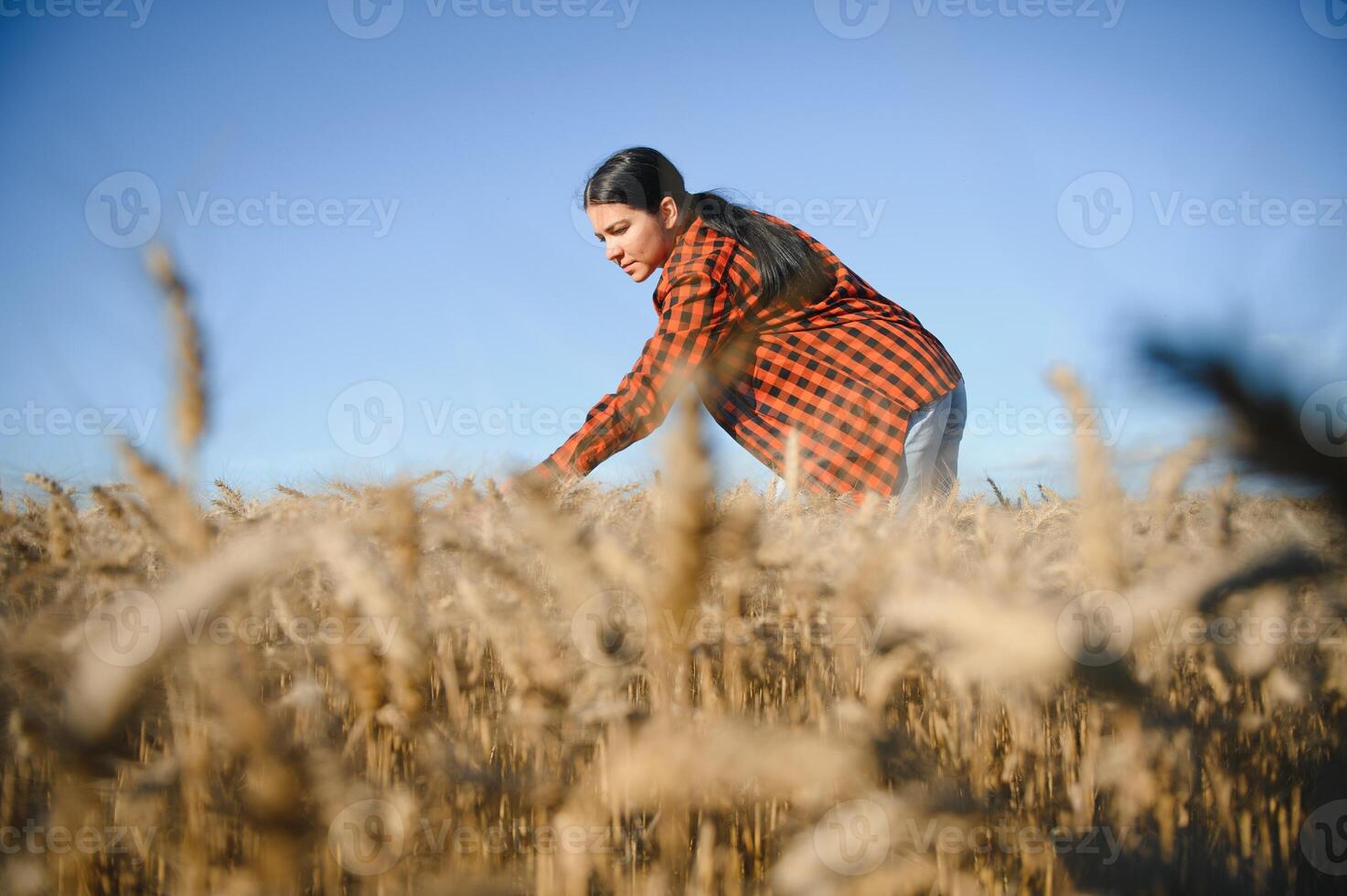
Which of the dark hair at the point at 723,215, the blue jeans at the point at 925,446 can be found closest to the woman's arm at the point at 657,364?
the dark hair at the point at 723,215

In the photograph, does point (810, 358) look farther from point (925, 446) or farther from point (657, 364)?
point (657, 364)

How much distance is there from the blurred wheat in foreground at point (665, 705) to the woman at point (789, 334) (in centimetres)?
121

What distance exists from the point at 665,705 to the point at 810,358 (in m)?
2.23

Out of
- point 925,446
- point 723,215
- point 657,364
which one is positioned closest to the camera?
point 657,364

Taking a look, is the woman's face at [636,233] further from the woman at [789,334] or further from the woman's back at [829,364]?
the woman's back at [829,364]

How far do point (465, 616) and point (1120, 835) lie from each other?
84 centimetres

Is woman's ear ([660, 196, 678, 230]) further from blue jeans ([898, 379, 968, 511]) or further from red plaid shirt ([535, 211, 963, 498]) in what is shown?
blue jeans ([898, 379, 968, 511])

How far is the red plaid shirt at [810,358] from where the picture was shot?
246 cm

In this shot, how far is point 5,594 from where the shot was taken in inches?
46.8

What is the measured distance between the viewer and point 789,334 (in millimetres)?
2811

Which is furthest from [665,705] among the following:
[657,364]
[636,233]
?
[636,233]

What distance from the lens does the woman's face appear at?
111 inches

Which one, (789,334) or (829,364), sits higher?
(789,334)

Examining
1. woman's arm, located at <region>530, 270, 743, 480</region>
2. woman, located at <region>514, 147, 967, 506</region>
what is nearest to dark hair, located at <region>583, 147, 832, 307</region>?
woman, located at <region>514, 147, 967, 506</region>
